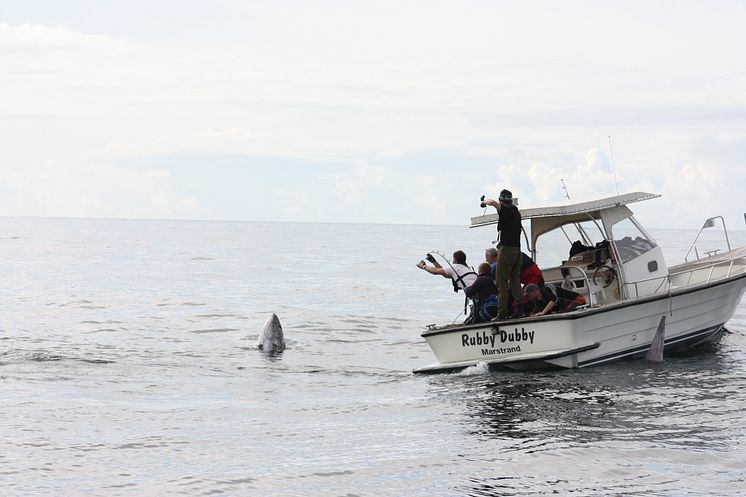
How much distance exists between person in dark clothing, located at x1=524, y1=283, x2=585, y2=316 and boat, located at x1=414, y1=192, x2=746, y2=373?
0.59ft

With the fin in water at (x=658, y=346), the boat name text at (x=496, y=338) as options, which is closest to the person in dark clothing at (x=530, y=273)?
the boat name text at (x=496, y=338)

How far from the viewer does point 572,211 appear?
14.9m

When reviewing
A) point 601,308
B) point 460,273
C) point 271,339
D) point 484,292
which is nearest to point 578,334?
point 601,308

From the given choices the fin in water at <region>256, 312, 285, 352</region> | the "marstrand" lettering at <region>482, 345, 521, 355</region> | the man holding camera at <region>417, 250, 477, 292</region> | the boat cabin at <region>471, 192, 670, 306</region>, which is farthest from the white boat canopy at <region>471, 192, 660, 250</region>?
the fin in water at <region>256, 312, 285, 352</region>

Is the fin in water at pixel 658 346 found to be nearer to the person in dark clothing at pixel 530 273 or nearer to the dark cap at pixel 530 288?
the person in dark clothing at pixel 530 273

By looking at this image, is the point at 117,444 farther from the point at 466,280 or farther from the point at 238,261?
the point at 238,261

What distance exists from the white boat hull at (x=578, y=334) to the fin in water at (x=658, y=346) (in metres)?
0.12

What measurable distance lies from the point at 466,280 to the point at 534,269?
1.30m

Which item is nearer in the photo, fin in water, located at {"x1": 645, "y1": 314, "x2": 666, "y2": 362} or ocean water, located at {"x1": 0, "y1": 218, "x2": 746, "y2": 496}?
ocean water, located at {"x1": 0, "y1": 218, "x2": 746, "y2": 496}

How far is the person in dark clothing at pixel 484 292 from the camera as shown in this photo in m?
14.7

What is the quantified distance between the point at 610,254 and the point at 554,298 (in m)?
1.75

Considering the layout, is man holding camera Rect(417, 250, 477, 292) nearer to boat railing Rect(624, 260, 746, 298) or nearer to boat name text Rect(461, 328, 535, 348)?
boat name text Rect(461, 328, 535, 348)

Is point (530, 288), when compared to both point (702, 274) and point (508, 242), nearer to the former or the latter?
point (508, 242)

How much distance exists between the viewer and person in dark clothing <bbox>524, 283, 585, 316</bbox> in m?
14.3
